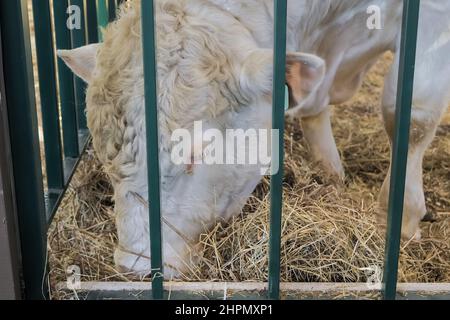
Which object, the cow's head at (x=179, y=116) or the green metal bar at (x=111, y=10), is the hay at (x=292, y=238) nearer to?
the cow's head at (x=179, y=116)

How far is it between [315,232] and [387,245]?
523mm

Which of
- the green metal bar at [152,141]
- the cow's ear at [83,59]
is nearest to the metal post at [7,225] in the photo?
the green metal bar at [152,141]

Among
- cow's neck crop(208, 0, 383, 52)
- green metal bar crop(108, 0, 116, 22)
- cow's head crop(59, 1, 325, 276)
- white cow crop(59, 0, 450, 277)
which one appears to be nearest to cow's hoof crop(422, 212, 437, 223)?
cow's neck crop(208, 0, 383, 52)

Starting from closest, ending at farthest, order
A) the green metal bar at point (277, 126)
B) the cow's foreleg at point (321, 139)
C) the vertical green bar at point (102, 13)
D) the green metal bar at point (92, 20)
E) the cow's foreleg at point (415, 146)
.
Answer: the green metal bar at point (277, 126) < the cow's foreleg at point (415, 146) < the vertical green bar at point (102, 13) < the green metal bar at point (92, 20) < the cow's foreleg at point (321, 139)

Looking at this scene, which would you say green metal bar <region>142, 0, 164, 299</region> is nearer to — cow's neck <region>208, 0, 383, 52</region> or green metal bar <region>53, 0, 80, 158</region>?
cow's neck <region>208, 0, 383, 52</region>

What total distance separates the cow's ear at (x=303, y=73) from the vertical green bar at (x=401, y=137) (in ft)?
1.00

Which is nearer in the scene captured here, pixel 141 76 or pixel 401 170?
pixel 401 170

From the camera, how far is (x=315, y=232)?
2.73m

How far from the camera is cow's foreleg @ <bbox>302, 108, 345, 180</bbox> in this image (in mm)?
3822

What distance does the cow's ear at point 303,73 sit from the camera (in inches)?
91.0

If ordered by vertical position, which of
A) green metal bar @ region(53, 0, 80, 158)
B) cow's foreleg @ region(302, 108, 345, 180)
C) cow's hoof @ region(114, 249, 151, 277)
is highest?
green metal bar @ region(53, 0, 80, 158)
